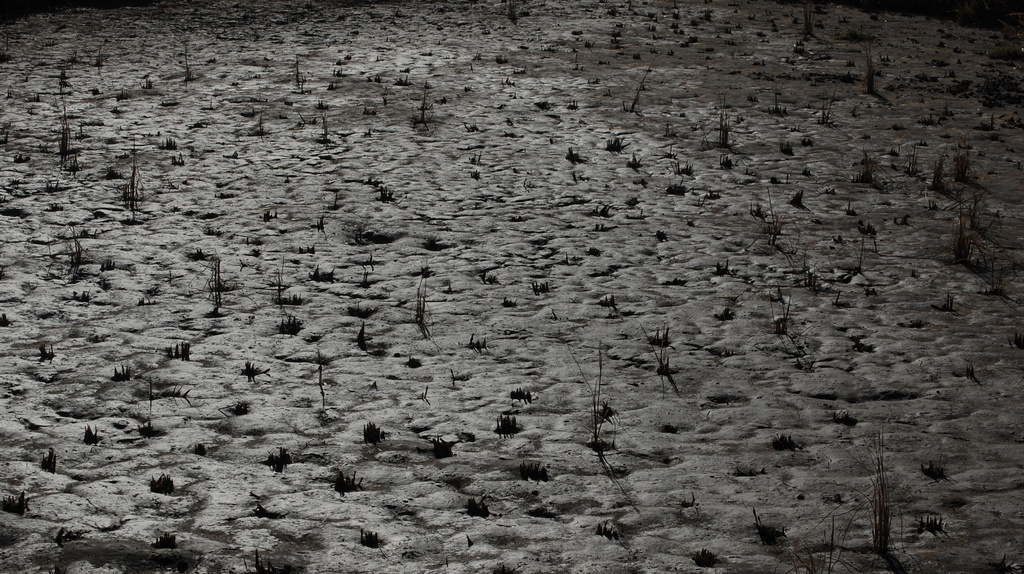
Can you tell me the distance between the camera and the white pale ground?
533cm

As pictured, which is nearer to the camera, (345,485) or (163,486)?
(163,486)

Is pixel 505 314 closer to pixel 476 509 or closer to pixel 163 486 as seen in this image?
pixel 476 509

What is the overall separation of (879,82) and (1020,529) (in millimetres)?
11659

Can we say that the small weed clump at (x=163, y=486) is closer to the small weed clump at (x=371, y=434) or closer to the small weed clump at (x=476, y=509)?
the small weed clump at (x=371, y=434)

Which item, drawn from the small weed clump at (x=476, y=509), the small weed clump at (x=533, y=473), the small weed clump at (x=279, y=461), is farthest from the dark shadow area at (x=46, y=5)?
the small weed clump at (x=476, y=509)

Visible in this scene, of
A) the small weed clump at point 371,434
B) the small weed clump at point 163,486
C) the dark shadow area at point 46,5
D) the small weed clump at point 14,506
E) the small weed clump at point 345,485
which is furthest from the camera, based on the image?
the dark shadow area at point 46,5

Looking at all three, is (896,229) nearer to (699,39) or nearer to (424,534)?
(424,534)

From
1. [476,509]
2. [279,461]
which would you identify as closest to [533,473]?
[476,509]

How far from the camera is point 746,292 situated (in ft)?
28.1

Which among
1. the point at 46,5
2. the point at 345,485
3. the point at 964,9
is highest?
the point at 964,9

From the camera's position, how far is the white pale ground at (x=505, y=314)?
17.5 ft

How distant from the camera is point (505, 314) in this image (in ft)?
26.7

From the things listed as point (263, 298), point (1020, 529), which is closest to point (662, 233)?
point (263, 298)

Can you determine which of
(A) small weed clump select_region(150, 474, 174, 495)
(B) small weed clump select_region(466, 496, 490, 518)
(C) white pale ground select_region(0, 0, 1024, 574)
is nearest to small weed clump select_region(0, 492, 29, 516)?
(C) white pale ground select_region(0, 0, 1024, 574)
